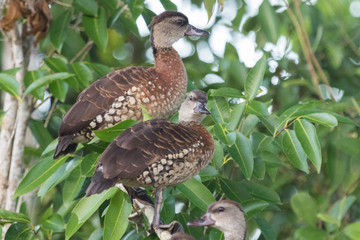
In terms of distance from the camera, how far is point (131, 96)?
3.62m

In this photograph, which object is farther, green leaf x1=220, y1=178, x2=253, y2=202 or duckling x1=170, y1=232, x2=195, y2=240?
green leaf x1=220, y1=178, x2=253, y2=202

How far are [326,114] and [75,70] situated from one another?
75.9 inches

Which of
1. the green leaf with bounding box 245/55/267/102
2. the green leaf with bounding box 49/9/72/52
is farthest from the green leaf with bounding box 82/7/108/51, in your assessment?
the green leaf with bounding box 245/55/267/102

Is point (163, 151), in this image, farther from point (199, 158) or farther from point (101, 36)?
point (101, 36)

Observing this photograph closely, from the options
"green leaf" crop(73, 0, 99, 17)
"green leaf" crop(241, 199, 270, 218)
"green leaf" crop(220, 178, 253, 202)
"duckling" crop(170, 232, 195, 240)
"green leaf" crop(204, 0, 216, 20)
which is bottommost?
"green leaf" crop(220, 178, 253, 202)

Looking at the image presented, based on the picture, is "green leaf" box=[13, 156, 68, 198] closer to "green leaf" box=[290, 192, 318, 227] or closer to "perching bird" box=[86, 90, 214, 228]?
"perching bird" box=[86, 90, 214, 228]

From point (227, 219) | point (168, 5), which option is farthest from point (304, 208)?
point (168, 5)

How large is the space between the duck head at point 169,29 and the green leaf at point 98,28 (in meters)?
1.25

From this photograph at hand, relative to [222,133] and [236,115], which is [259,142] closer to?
[236,115]

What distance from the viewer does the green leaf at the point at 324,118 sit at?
3582 millimetres

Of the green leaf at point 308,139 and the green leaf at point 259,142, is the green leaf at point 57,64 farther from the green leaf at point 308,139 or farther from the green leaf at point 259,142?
the green leaf at point 308,139

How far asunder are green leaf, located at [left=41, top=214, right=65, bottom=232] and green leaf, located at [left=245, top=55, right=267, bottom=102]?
1.40 m

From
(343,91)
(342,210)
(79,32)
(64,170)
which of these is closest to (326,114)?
(342,210)

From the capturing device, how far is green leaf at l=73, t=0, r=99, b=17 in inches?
201
